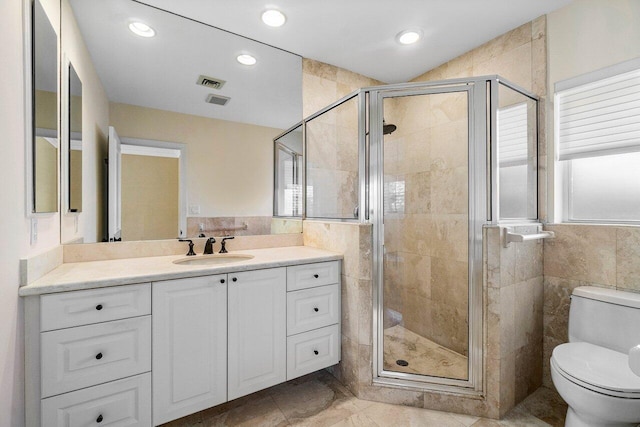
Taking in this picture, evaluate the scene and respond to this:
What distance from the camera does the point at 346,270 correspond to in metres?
1.92

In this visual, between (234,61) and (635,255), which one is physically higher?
(234,61)

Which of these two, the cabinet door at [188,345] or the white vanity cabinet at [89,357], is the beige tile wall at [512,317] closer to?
the cabinet door at [188,345]

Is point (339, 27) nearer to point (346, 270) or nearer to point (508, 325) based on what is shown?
point (346, 270)

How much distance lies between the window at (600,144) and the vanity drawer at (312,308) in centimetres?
163

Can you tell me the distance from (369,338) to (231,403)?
94 centimetres

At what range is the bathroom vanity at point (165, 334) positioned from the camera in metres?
1.16

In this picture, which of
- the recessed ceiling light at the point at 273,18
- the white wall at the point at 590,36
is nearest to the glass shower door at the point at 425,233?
the white wall at the point at 590,36

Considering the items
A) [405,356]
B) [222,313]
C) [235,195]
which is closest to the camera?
[222,313]

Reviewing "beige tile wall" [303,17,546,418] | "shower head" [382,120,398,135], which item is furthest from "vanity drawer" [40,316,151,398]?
"shower head" [382,120,398,135]

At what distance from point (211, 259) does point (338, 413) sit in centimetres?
122

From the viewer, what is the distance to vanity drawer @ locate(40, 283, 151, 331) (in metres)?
1.15

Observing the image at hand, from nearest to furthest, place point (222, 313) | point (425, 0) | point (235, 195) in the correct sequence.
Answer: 1. point (222, 313)
2. point (425, 0)
3. point (235, 195)

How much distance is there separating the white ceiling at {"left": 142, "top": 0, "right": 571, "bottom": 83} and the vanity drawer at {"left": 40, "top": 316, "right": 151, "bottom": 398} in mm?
1918

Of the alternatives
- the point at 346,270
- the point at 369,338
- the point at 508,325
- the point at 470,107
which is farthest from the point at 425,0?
the point at 369,338
